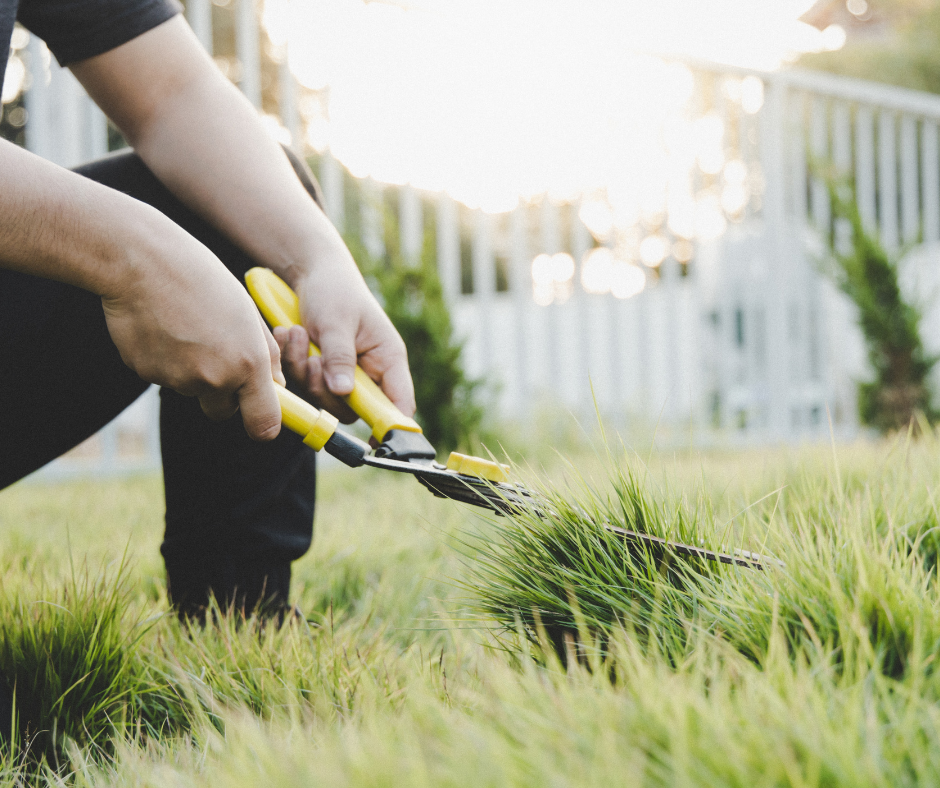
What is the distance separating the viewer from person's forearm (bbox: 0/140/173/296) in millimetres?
675

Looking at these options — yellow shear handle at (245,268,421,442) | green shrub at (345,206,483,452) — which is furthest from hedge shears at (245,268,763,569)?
green shrub at (345,206,483,452)

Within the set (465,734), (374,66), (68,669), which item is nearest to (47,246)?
(68,669)

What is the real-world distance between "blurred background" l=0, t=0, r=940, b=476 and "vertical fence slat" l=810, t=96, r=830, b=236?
0.02 m

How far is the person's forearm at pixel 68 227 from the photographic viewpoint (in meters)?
0.67

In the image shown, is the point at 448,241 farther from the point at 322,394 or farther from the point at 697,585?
the point at 697,585

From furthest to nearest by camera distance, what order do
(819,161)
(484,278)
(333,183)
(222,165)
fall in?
(819,161), (484,278), (333,183), (222,165)

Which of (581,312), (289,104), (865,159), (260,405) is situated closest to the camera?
(260,405)

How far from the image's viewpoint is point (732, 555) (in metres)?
0.71

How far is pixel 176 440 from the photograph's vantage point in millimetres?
1035

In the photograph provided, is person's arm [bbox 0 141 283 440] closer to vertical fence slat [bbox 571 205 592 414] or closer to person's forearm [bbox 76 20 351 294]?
person's forearm [bbox 76 20 351 294]

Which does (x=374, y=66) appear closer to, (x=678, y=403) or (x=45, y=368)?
(x=678, y=403)

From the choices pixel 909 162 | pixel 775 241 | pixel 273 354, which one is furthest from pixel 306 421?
pixel 909 162

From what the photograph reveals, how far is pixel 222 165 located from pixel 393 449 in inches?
19.0

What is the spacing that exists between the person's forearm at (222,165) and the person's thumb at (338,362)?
14cm
